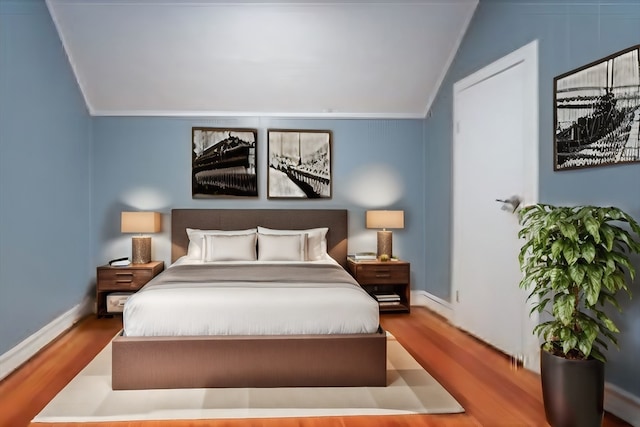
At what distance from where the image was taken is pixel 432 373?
3.16 meters

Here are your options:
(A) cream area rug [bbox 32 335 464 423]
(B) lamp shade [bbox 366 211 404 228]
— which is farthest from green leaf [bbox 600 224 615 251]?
(B) lamp shade [bbox 366 211 404 228]

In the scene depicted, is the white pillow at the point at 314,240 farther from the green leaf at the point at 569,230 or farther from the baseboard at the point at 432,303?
the green leaf at the point at 569,230

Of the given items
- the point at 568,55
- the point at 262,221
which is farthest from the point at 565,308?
the point at 262,221

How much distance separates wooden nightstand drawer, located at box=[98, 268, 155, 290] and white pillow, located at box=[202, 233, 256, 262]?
0.64 meters

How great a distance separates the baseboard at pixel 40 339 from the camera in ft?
10.3

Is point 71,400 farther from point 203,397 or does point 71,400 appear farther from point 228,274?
point 228,274

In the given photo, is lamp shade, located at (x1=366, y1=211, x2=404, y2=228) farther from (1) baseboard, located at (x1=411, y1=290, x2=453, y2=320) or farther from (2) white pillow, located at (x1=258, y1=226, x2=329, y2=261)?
(1) baseboard, located at (x1=411, y1=290, x2=453, y2=320)

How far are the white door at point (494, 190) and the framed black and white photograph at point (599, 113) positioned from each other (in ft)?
1.02

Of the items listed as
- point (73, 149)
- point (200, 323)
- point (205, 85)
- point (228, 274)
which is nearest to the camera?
point (200, 323)

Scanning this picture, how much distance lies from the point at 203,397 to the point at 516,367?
2179 mm

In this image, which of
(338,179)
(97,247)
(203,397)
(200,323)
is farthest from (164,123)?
(203,397)

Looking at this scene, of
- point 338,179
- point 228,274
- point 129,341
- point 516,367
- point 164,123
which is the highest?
point 164,123

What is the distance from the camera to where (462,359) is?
348 centimetres

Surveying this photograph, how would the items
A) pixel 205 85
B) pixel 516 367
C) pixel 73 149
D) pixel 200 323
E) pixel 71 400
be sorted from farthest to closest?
pixel 205 85 < pixel 73 149 < pixel 516 367 < pixel 200 323 < pixel 71 400
